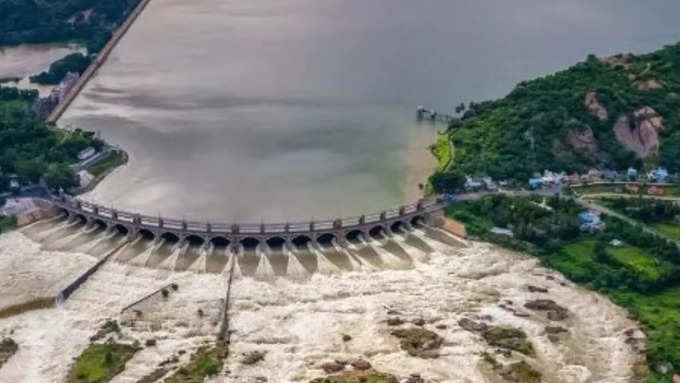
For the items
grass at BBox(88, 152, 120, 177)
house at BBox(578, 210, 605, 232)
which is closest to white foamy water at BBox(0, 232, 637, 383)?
house at BBox(578, 210, 605, 232)

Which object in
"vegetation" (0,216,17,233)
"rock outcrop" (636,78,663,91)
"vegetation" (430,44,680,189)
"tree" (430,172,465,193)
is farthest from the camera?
"rock outcrop" (636,78,663,91)

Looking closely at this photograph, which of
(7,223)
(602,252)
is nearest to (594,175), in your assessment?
(602,252)

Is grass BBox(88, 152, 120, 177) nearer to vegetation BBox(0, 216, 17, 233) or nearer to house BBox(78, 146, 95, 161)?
house BBox(78, 146, 95, 161)

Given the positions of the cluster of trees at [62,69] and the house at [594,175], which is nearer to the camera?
the house at [594,175]

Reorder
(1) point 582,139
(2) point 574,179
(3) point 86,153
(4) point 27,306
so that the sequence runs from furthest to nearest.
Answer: (3) point 86,153 → (1) point 582,139 → (2) point 574,179 → (4) point 27,306

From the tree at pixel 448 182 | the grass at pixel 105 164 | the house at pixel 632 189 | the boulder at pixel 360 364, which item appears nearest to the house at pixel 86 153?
the grass at pixel 105 164

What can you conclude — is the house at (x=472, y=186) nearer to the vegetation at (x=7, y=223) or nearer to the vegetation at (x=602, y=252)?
the vegetation at (x=602, y=252)

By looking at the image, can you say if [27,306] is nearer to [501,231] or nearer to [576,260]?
[501,231]
